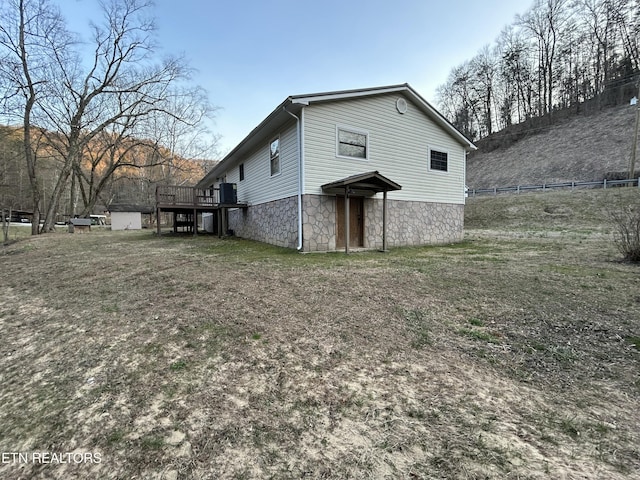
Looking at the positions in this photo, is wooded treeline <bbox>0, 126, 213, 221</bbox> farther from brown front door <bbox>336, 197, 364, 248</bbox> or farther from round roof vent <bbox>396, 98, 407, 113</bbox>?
round roof vent <bbox>396, 98, 407, 113</bbox>

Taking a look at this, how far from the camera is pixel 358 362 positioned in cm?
249

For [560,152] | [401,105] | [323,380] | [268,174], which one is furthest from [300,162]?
[560,152]

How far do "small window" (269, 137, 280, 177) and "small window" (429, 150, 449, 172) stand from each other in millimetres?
5803

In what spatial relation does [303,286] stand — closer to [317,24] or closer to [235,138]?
[317,24]

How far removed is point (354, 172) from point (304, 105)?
253 cm

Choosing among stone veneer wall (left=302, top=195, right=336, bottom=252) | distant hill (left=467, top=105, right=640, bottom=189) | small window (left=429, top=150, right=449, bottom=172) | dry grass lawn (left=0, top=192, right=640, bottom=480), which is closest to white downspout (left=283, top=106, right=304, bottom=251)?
stone veneer wall (left=302, top=195, right=336, bottom=252)

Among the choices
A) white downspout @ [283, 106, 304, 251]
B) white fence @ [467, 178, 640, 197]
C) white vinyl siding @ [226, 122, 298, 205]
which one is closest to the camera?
white downspout @ [283, 106, 304, 251]

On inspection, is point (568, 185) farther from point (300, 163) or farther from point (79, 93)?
point (79, 93)

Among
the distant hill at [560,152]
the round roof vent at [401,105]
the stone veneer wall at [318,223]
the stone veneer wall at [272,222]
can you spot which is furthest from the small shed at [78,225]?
the distant hill at [560,152]

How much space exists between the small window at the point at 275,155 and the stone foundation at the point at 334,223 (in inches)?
44.2

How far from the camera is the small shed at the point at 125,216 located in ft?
90.3

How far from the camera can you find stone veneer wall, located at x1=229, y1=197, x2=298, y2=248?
8883 millimetres

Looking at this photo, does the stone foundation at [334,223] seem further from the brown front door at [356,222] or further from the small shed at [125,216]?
the small shed at [125,216]

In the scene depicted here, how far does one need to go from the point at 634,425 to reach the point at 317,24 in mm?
16540
